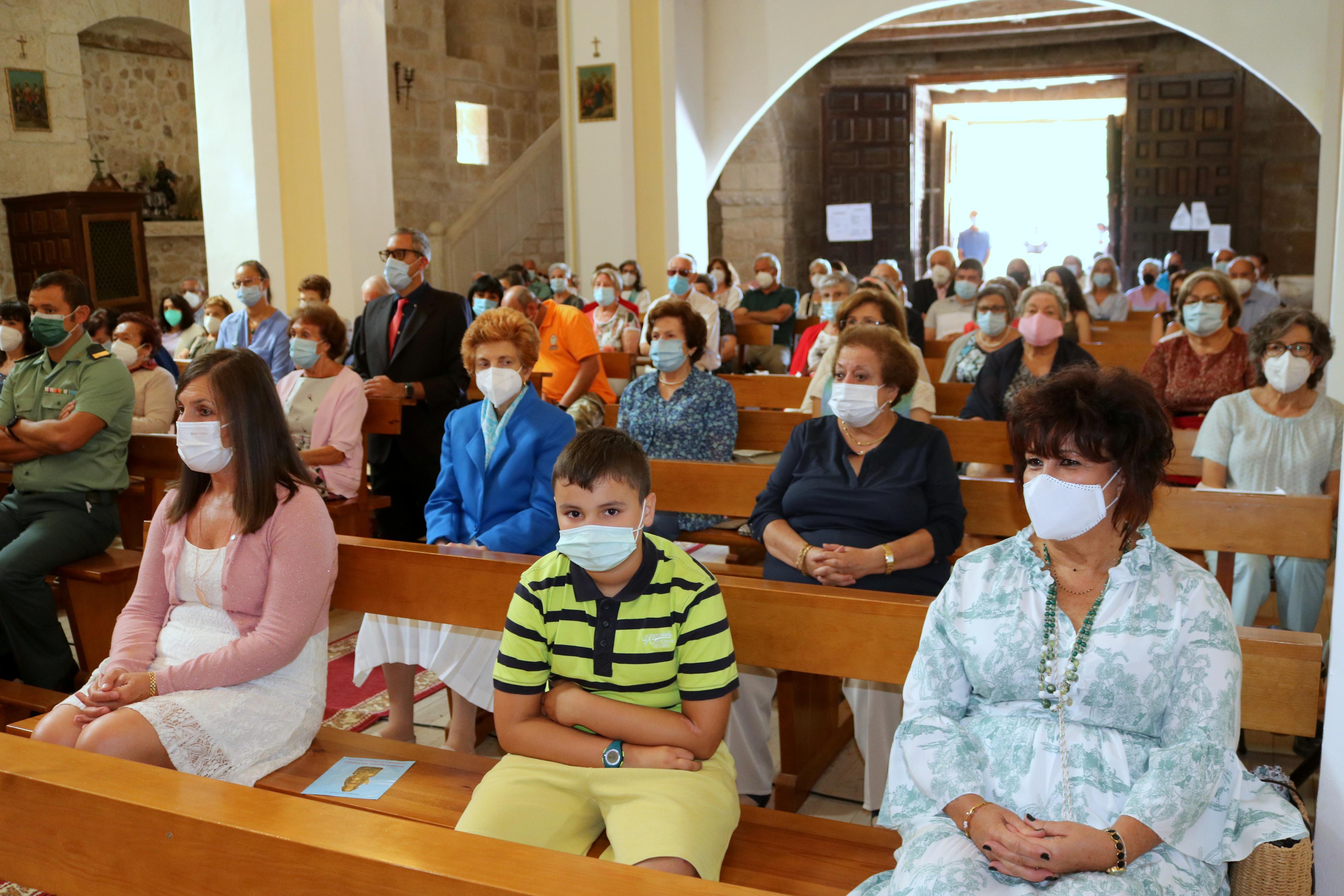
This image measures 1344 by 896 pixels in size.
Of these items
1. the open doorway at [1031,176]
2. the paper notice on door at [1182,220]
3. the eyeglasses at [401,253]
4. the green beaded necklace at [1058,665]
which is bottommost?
the green beaded necklace at [1058,665]

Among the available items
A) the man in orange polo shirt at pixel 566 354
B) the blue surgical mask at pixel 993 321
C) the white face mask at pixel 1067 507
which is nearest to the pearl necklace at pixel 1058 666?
the white face mask at pixel 1067 507

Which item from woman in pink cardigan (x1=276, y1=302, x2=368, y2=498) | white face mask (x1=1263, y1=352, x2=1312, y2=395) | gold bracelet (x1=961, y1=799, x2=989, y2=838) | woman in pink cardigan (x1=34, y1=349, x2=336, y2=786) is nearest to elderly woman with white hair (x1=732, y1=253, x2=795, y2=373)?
woman in pink cardigan (x1=276, y1=302, x2=368, y2=498)

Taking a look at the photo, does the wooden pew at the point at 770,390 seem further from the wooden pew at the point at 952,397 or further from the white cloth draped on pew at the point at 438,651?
the white cloth draped on pew at the point at 438,651

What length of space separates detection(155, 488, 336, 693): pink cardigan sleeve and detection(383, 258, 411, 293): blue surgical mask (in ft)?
9.14

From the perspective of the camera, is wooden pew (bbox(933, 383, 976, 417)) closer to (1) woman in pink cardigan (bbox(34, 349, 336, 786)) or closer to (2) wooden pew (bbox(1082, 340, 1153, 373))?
(2) wooden pew (bbox(1082, 340, 1153, 373))

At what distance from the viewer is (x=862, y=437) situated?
11.1 feet

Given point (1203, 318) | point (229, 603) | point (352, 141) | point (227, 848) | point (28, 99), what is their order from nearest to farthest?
point (227, 848)
point (229, 603)
point (1203, 318)
point (352, 141)
point (28, 99)

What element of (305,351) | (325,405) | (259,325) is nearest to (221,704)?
(325,405)

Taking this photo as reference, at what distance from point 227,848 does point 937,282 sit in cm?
954

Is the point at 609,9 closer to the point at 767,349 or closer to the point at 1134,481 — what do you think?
the point at 767,349

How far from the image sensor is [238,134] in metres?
8.05

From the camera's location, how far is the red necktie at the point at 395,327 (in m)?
5.50

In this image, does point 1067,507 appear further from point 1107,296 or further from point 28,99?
point 28,99

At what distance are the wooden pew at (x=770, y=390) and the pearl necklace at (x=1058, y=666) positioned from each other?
4.03 meters
